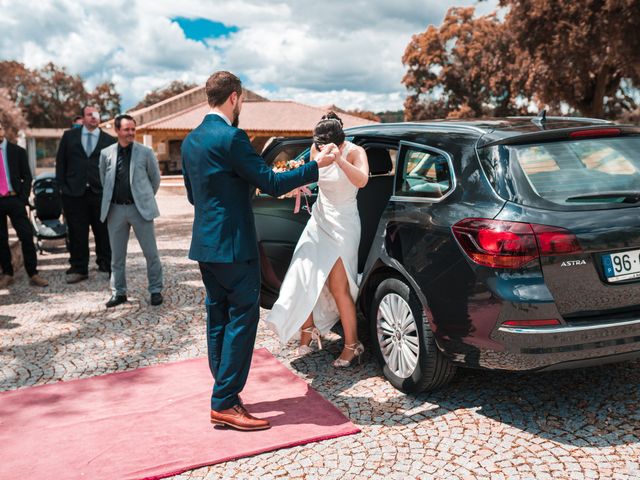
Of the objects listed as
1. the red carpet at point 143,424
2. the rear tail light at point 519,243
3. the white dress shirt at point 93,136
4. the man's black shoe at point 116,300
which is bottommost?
the red carpet at point 143,424

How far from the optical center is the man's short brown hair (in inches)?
143

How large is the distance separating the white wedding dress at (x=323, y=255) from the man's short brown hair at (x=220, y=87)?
3.57ft

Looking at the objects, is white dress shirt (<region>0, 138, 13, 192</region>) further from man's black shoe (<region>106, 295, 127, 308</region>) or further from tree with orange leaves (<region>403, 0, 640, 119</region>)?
tree with orange leaves (<region>403, 0, 640, 119</region>)

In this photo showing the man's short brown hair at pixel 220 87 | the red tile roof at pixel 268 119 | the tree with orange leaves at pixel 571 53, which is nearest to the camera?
the man's short brown hair at pixel 220 87

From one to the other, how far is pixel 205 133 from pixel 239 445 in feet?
5.92

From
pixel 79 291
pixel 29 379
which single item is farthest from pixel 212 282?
pixel 79 291

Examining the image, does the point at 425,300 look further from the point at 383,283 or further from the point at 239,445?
the point at 239,445

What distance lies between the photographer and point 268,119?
4178 centimetres

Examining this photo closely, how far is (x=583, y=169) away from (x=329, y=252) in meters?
1.83

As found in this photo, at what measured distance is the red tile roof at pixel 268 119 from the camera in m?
38.5

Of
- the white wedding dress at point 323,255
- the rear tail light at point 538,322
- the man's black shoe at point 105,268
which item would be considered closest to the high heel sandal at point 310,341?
the white wedding dress at point 323,255

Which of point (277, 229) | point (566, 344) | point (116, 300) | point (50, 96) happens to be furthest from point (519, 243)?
point (50, 96)

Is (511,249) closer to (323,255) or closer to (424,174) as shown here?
(424,174)

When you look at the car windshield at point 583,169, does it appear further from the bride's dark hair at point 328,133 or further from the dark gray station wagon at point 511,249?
the bride's dark hair at point 328,133
